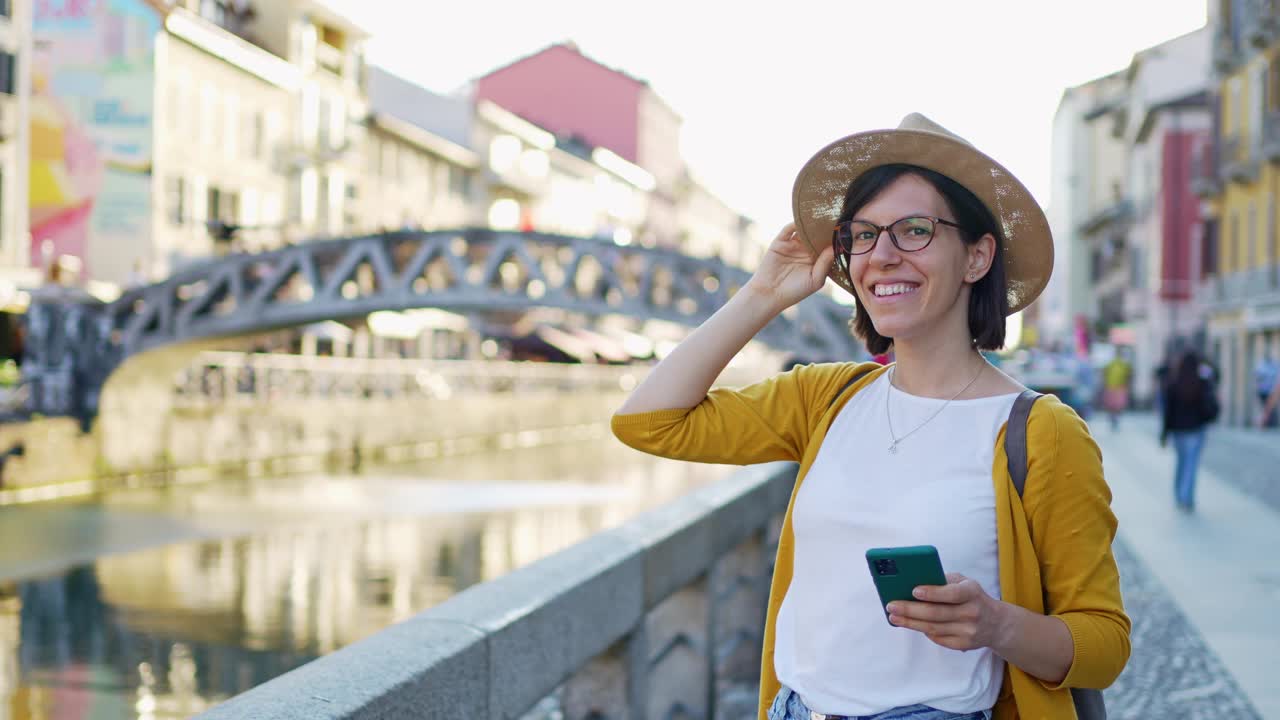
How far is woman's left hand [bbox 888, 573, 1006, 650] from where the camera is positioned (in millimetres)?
2092

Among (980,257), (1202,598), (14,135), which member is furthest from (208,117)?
(980,257)

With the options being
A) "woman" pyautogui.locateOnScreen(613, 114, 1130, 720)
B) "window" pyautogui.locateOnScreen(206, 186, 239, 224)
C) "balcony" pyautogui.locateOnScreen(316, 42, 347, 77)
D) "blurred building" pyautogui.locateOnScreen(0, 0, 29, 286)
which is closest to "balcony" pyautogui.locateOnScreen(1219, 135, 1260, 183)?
"window" pyautogui.locateOnScreen(206, 186, 239, 224)

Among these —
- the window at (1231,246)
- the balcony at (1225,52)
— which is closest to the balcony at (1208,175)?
the window at (1231,246)

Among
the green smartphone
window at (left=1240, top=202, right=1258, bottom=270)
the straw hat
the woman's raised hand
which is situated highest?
window at (left=1240, top=202, right=1258, bottom=270)

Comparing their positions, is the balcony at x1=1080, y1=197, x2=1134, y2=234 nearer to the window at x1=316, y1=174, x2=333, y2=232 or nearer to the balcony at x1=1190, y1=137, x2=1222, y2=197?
the balcony at x1=1190, y1=137, x2=1222, y2=197

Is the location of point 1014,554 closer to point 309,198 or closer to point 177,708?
point 177,708

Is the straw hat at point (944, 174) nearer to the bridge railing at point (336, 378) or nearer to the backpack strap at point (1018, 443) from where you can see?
the backpack strap at point (1018, 443)

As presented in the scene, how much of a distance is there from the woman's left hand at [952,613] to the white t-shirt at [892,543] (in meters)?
0.19

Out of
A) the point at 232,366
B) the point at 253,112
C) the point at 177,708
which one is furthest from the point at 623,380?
the point at 177,708

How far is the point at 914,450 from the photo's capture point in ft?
7.86

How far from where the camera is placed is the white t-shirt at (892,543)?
2.34m

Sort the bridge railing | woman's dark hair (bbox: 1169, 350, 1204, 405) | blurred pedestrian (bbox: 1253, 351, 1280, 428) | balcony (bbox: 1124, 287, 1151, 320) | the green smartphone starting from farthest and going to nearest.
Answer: balcony (bbox: 1124, 287, 1151, 320) → blurred pedestrian (bbox: 1253, 351, 1280, 428) → the bridge railing → woman's dark hair (bbox: 1169, 350, 1204, 405) → the green smartphone

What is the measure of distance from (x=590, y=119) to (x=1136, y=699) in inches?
2942

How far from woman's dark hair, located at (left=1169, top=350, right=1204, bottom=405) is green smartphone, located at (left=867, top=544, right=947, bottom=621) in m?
13.4
